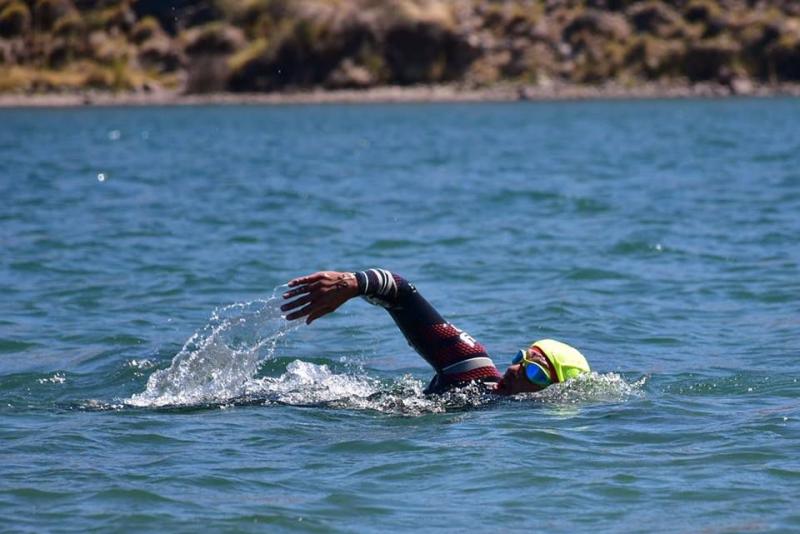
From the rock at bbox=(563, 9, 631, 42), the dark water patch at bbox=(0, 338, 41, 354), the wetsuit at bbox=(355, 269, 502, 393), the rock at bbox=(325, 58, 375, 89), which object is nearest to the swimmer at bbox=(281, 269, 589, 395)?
the wetsuit at bbox=(355, 269, 502, 393)

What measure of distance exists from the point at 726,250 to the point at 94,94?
92136 mm

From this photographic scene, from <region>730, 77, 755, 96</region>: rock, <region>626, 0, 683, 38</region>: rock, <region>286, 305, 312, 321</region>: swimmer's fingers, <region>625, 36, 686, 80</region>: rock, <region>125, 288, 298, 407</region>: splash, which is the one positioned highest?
<region>286, 305, 312, 321</region>: swimmer's fingers

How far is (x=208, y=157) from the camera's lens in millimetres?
43438

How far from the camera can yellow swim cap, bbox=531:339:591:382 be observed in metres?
10.4

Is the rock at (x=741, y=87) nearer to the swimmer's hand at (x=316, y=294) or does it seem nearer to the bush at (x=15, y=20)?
the bush at (x=15, y=20)

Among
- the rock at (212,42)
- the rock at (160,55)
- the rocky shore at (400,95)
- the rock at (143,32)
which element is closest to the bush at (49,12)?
the rock at (143,32)

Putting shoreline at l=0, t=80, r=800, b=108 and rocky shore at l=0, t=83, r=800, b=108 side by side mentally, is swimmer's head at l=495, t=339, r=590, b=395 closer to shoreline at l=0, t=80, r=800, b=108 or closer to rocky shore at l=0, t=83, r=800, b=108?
shoreline at l=0, t=80, r=800, b=108

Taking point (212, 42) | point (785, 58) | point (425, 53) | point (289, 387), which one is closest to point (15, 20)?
point (212, 42)

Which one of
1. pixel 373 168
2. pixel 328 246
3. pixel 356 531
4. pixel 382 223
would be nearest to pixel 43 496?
pixel 356 531

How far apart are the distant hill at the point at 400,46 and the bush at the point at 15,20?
0.68 feet

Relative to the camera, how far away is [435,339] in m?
10.3

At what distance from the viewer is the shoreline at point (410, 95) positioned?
102375 mm

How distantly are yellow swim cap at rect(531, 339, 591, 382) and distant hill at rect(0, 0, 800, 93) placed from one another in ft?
314

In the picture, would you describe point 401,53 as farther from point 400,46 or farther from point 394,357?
point 394,357
